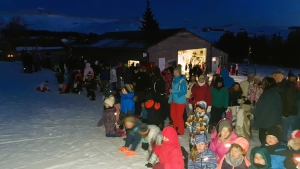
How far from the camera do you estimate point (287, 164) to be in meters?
3.76

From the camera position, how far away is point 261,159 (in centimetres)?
362

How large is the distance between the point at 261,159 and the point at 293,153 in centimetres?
58

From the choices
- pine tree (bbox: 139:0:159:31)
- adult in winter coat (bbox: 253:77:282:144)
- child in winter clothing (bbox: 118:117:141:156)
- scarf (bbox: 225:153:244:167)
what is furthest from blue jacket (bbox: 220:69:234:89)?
pine tree (bbox: 139:0:159:31)

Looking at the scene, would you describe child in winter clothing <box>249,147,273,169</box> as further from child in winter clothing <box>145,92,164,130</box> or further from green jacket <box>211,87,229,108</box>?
green jacket <box>211,87,229,108</box>

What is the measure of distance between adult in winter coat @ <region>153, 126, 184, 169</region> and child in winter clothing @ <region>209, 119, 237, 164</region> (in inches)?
29.4

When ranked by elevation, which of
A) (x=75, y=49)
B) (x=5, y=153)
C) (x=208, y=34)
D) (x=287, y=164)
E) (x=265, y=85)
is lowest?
(x=5, y=153)

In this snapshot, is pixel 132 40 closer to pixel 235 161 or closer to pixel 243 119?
pixel 243 119

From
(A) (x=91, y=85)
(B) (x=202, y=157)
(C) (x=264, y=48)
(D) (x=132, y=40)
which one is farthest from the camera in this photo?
(C) (x=264, y=48)

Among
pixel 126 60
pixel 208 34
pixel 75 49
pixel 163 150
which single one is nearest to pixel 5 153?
pixel 163 150

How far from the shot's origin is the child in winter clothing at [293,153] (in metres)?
3.73

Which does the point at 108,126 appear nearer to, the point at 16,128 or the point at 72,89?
the point at 16,128

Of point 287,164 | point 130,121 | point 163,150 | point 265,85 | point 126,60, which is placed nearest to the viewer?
point 287,164

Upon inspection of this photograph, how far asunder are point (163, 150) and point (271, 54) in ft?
147

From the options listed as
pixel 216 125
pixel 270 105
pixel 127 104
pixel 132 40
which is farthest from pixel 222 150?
pixel 132 40
